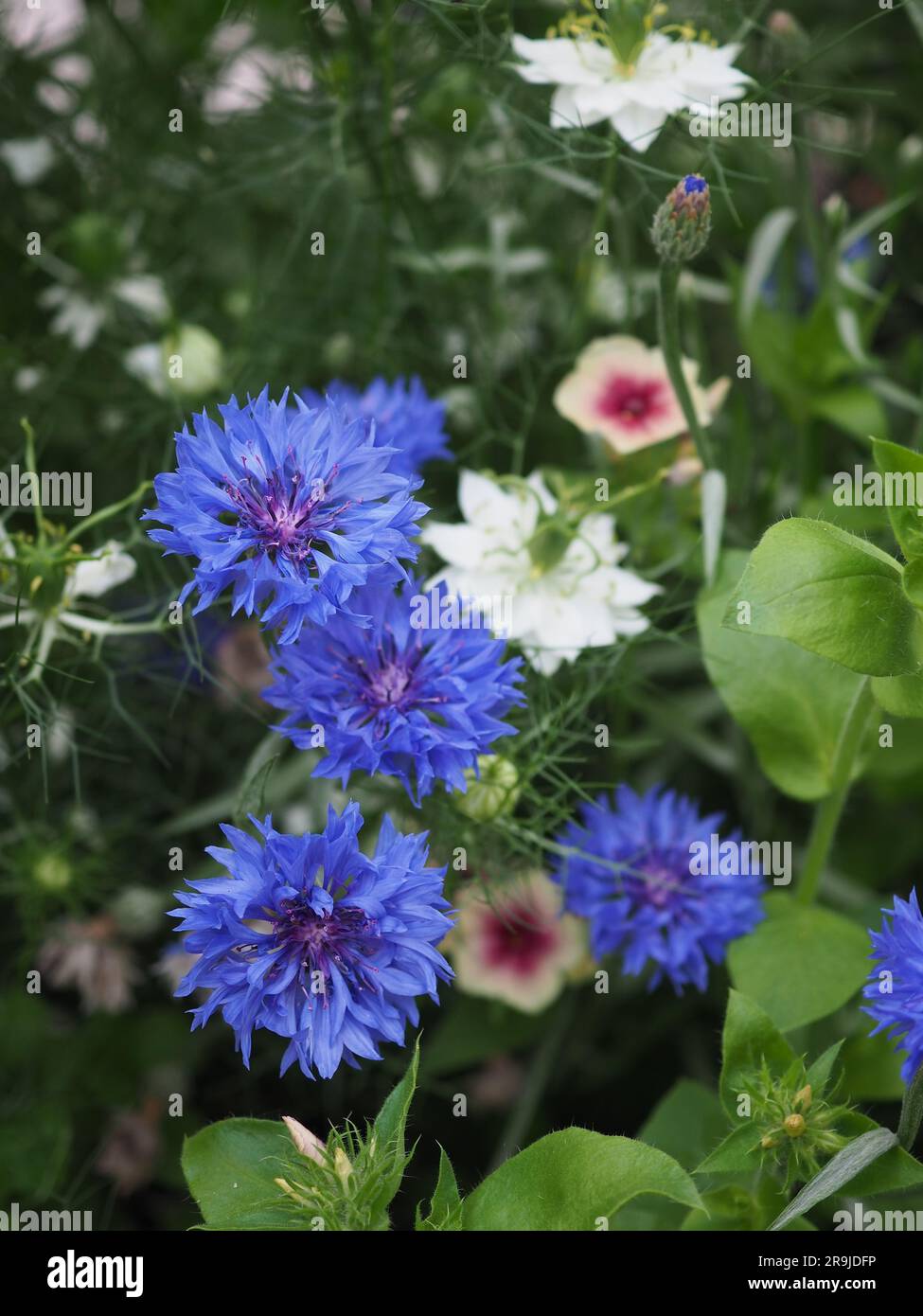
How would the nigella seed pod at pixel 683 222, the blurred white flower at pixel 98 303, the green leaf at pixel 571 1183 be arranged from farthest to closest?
the blurred white flower at pixel 98 303, the nigella seed pod at pixel 683 222, the green leaf at pixel 571 1183

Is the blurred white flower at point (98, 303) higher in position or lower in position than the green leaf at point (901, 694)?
higher

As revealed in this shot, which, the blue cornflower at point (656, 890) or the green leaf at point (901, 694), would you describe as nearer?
the green leaf at point (901, 694)

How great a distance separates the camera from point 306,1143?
531mm

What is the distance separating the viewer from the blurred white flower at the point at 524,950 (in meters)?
0.81

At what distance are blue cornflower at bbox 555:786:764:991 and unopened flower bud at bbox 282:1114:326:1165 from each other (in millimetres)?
218

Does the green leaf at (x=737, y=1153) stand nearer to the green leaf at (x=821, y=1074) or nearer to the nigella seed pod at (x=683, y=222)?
the green leaf at (x=821, y=1074)

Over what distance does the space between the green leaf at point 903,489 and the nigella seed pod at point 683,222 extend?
0.15m

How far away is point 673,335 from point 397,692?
9.5 inches

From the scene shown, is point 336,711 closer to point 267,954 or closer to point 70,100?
point 267,954

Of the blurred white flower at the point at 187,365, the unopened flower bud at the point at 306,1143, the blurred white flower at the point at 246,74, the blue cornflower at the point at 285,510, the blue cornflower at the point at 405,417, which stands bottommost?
the unopened flower bud at the point at 306,1143

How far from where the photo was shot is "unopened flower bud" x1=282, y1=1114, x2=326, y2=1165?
530 millimetres

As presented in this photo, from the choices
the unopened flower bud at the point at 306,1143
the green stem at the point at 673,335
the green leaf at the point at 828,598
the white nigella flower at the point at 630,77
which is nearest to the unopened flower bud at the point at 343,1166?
the unopened flower bud at the point at 306,1143

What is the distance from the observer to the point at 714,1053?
2.90 feet
